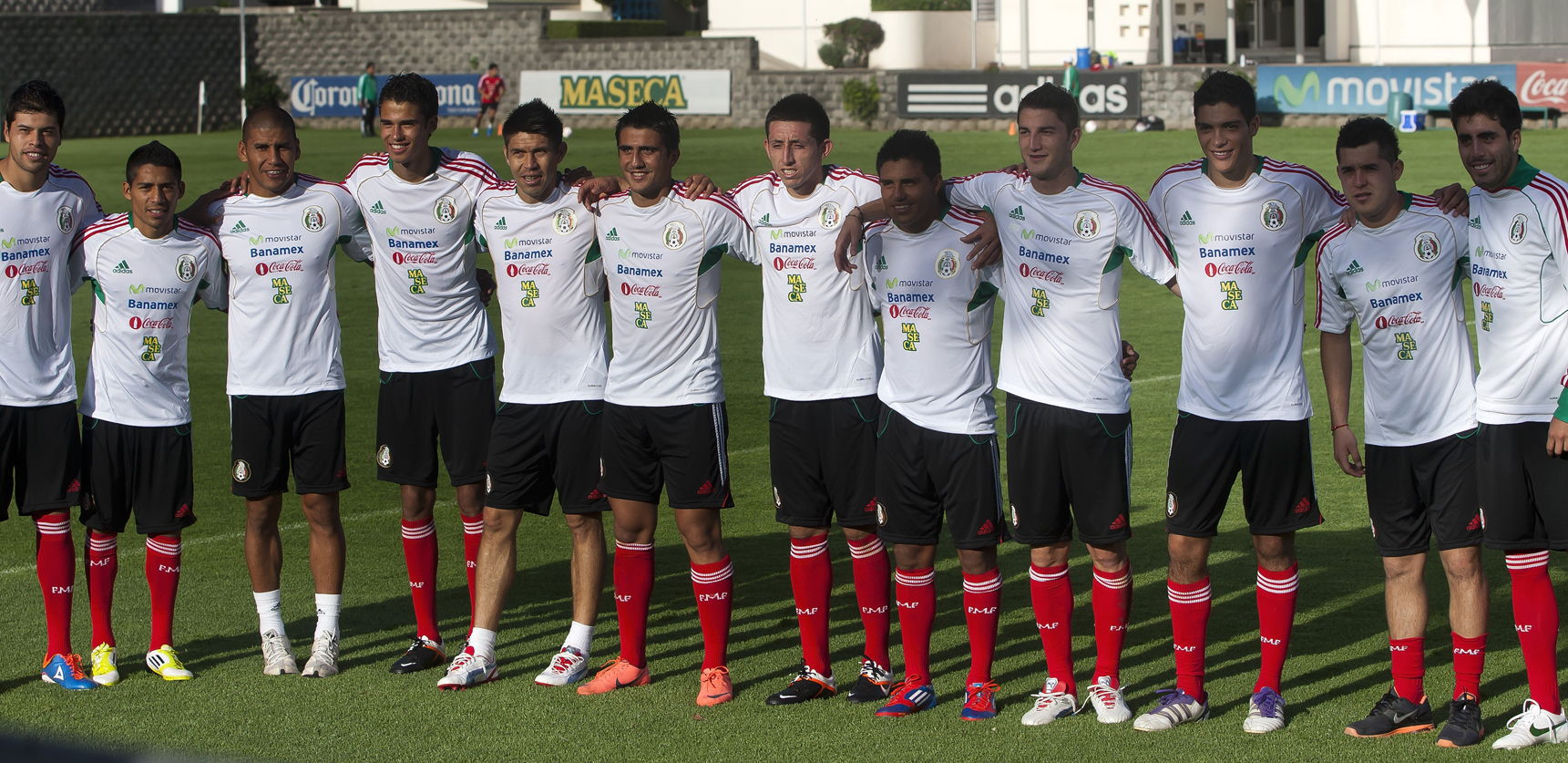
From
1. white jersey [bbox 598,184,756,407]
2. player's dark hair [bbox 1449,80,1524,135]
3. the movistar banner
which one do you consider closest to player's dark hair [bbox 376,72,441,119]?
white jersey [bbox 598,184,756,407]

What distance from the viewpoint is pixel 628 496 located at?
20.6 feet

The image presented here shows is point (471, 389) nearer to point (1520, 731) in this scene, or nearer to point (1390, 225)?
point (1390, 225)

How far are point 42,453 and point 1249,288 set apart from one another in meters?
4.52

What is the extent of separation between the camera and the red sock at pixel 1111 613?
19.2ft

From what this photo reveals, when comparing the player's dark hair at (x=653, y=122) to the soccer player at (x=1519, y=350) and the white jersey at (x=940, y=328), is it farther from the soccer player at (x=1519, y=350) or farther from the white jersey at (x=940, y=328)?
the soccer player at (x=1519, y=350)

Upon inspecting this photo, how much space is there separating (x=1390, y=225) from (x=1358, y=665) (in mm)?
1826

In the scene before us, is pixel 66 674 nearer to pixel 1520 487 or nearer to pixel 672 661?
pixel 672 661

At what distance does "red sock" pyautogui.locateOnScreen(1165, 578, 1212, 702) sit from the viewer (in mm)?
5809

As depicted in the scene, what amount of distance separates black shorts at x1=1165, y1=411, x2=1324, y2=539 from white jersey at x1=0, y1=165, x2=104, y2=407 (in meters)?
4.16

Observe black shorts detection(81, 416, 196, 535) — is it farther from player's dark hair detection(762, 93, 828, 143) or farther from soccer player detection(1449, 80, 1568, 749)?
soccer player detection(1449, 80, 1568, 749)

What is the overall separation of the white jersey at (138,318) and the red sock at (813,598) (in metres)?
2.47

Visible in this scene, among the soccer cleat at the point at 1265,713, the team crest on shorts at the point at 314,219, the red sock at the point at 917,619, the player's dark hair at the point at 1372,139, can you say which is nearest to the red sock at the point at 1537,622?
the soccer cleat at the point at 1265,713

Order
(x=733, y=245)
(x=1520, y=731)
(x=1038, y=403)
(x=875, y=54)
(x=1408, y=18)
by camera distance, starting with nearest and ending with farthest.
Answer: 1. (x=1520, y=731)
2. (x=1038, y=403)
3. (x=733, y=245)
4. (x=1408, y=18)
5. (x=875, y=54)

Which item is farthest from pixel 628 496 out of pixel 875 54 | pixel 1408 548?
pixel 875 54
